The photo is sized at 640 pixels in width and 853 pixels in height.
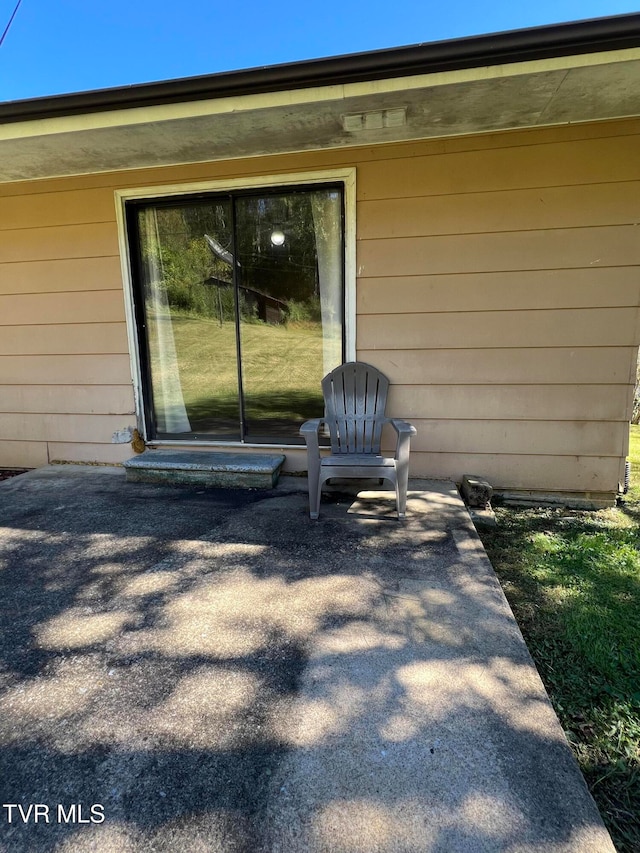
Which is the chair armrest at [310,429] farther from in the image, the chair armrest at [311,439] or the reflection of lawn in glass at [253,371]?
the reflection of lawn in glass at [253,371]

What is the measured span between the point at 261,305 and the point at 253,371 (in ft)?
1.73

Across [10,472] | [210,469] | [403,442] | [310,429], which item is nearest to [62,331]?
[10,472]

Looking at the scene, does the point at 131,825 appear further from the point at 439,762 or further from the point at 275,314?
the point at 275,314

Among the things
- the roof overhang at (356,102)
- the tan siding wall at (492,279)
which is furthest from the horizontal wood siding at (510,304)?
the roof overhang at (356,102)

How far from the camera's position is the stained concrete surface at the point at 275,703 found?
100 centimetres

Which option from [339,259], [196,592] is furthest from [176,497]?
[339,259]

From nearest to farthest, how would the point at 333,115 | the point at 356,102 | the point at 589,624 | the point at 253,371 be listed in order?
1. the point at 589,624
2. the point at 356,102
3. the point at 333,115
4. the point at 253,371

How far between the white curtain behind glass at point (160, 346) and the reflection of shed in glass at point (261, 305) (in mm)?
506

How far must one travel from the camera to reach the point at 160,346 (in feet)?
12.2

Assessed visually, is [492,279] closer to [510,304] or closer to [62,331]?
[510,304]

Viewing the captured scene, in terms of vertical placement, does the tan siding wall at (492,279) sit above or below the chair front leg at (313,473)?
above

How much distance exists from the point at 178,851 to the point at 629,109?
3.82 m

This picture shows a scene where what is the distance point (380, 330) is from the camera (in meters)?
3.16

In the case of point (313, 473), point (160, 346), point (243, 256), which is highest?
point (243, 256)
